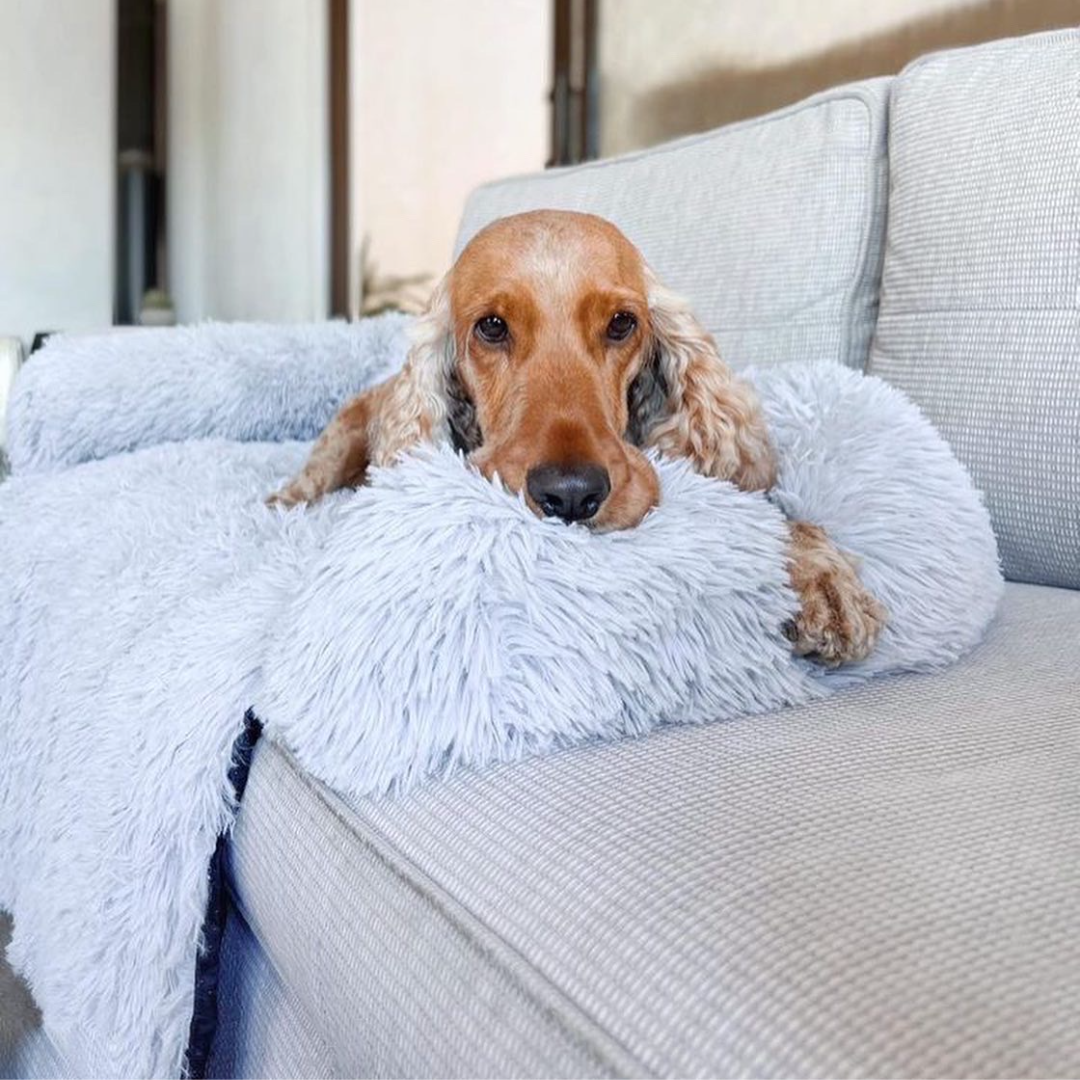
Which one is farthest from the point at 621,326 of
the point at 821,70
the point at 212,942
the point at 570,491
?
the point at 821,70

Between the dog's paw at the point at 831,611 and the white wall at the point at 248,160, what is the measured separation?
4.25 m

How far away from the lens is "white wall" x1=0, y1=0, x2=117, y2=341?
16.7ft

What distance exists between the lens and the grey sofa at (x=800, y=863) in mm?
516

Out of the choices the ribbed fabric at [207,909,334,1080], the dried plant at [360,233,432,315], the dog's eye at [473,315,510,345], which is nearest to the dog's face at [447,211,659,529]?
the dog's eye at [473,315,510,345]

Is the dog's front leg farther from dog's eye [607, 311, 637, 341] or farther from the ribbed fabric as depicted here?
the ribbed fabric

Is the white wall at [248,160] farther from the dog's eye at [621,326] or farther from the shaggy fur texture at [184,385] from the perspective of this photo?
the dog's eye at [621,326]

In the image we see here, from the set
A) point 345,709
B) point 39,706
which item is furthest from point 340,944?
point 39,706

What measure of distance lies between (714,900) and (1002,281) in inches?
39.3

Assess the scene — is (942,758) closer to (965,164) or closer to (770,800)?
(770,800)

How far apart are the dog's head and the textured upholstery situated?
0.35 metres

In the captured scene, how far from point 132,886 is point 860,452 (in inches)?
29.8

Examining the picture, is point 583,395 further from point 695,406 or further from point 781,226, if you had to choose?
point 781,226

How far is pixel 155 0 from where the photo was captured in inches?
262

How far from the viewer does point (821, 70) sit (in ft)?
8.63
